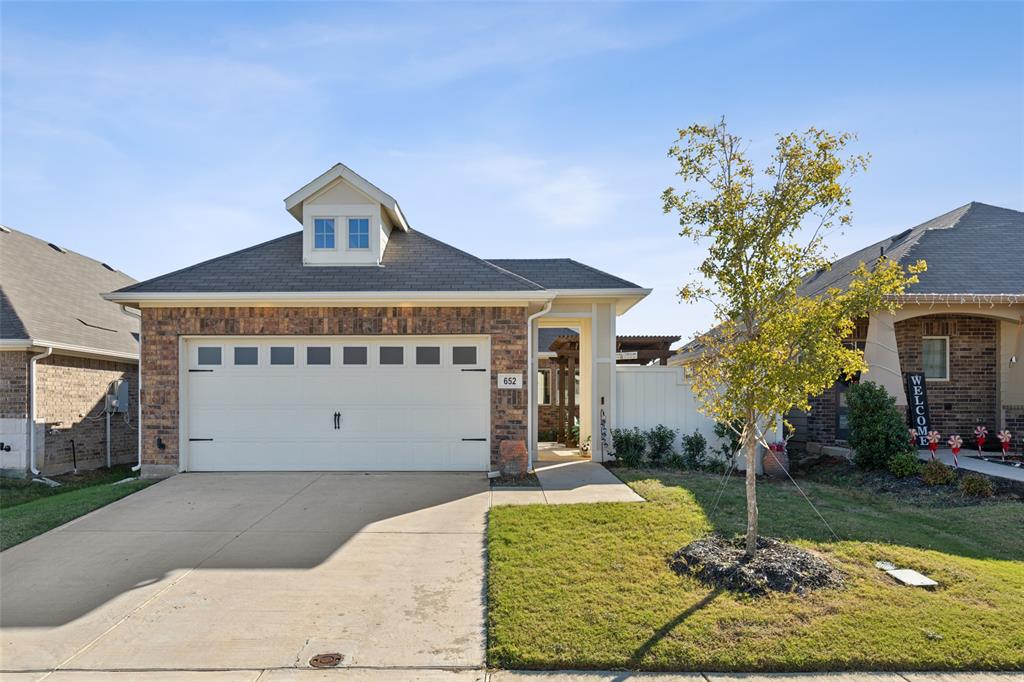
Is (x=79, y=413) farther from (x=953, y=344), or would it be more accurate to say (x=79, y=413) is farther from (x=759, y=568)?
(x=953, y=344)

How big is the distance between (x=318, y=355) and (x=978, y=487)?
1052 centimetres

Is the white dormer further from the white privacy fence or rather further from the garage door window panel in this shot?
the white privacy fence

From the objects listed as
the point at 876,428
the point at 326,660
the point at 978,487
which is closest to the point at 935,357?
the point at 876,428

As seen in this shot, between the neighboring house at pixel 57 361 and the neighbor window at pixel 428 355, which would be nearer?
the neighbor window at pixel 428 355

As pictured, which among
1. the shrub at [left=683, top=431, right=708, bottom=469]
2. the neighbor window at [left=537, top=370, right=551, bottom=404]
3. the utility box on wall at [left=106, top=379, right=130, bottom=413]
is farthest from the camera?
the neighbor window at [left=537, top=370, right=551, bottom=404]

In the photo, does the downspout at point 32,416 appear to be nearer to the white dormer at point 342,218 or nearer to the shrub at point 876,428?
the white dormer at point 342,218

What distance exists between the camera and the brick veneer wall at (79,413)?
12.2 meters

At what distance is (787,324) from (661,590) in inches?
101

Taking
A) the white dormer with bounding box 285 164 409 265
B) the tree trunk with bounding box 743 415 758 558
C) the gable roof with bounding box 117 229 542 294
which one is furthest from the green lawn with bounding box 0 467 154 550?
the tree trunk with bounding box 743 415 758 558

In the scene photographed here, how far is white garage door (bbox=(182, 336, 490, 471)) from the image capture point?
1068cm

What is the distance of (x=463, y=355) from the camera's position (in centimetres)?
1076

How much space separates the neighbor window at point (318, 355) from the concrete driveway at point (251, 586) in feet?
9.00

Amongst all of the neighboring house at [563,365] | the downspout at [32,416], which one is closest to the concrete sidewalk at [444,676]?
the downspout at [32,416]

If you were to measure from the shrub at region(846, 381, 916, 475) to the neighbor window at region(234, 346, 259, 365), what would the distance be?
Answer: 10.6 metres
